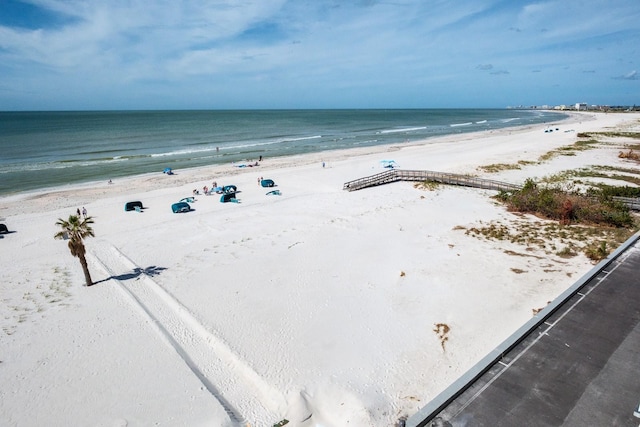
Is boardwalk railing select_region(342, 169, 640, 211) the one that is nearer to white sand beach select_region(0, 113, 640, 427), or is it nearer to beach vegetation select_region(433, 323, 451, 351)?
white sand beach select_region(0, 113, 640, 427)

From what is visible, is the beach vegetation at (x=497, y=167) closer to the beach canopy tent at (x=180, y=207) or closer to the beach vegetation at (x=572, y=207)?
the beach vegetation at (x=572, y=207)

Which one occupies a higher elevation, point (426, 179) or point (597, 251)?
point (426, 179)

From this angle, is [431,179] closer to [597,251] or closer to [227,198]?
[597,251]

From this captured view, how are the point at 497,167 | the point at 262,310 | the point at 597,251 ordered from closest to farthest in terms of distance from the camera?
1. the point at 262,310
2. the point at 597,251
3. the point at 497,167

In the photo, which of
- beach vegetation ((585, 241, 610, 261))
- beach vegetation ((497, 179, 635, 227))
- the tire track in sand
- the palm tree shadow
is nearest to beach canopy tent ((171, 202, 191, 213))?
the palm tree shadow

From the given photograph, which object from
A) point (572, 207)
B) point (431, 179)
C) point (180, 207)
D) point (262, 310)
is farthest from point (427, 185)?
point (262, 310)

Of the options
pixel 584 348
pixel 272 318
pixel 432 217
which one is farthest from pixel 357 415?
pixel 432 217

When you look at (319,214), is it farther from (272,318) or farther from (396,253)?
(272,318)
